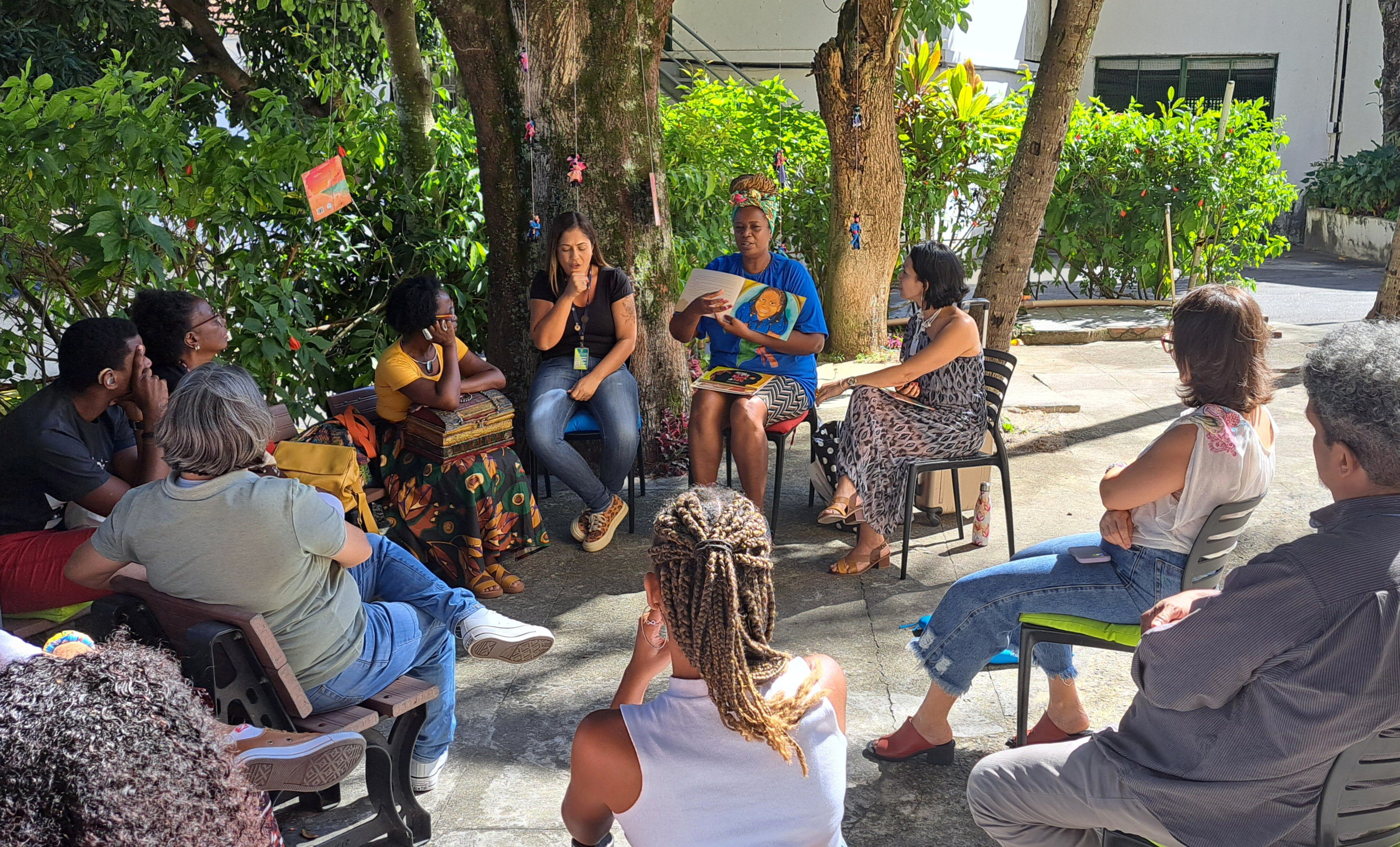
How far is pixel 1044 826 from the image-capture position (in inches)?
93.3

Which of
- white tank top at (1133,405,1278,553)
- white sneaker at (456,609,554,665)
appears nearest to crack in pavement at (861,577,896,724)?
white tank top at (1133,405,1278,553)

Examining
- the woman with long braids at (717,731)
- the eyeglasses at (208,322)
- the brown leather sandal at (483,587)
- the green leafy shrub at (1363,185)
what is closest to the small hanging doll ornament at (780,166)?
the brown leather sandal at (483,587)

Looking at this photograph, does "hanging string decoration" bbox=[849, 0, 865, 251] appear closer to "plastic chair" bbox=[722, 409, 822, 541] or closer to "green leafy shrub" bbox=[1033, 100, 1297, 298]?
"plastic chair" bbox=[722, 409, 822, 541]

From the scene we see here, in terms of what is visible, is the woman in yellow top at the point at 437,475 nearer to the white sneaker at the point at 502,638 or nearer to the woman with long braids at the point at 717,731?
the white sneaker at the point at 502,638

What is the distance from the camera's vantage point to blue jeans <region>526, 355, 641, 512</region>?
200 inches

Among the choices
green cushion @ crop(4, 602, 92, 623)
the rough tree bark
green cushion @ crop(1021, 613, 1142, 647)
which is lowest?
green cushion @ crop(4, 602, 92, 623)

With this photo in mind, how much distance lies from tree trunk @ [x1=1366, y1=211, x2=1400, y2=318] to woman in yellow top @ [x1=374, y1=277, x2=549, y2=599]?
22.4 feet

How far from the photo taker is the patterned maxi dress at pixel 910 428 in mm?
4668

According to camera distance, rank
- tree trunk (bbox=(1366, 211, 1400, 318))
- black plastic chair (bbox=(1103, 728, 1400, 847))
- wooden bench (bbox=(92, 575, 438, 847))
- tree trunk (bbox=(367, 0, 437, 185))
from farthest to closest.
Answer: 1. tree trunk (bbox=(1366, 211, 1400, 318))
2. tree trunk (bbox=(367, 0, 437, 185))
3. wooden bench (bbox=(92, 575, 438, 847))
4. black plastic chair (bbox=(1103, 728, 1400, 847))

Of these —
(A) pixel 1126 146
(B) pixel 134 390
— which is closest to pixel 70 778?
(B) pixel 134 390

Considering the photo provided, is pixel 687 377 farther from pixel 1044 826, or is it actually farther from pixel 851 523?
pixel 1044 826

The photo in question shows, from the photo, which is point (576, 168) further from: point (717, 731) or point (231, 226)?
point (717, 731)

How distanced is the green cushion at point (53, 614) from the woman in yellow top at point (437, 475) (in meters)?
1.43

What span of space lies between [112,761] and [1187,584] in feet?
8.58
